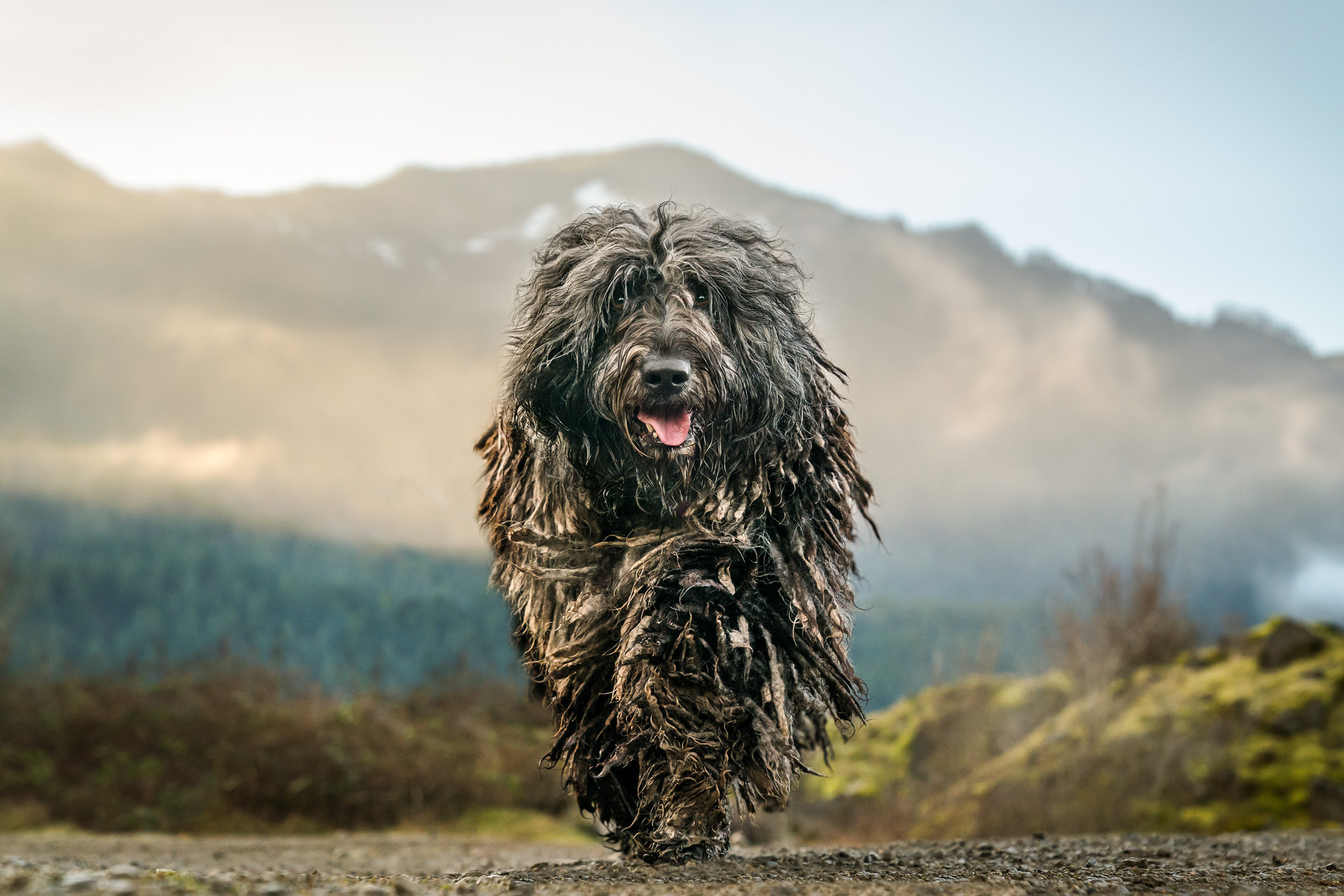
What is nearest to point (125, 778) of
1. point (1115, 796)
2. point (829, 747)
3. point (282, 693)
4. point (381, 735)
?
point (282, 693)

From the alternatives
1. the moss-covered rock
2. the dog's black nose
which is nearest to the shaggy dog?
the dog's black nose

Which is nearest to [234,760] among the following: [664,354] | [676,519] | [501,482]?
[501,482]

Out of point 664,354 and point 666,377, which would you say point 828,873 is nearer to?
point 666,377

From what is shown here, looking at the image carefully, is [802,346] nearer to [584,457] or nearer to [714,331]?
[714,331]

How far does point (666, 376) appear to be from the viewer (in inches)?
181

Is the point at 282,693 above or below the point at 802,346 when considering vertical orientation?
below

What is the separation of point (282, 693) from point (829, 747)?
15.0 metres

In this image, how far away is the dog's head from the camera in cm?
471

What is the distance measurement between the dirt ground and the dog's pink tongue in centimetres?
192

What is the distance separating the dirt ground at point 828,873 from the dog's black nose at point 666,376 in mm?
2095

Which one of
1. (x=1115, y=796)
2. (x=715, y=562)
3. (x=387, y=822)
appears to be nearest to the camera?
(x=715, y=562)

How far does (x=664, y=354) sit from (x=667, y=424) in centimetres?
33

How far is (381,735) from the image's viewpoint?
1755cm

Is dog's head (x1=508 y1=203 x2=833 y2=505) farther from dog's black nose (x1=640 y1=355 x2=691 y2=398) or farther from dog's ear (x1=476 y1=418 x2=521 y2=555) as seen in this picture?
dog's ear (x1=476 y1=418 x2=521 y2=555)
